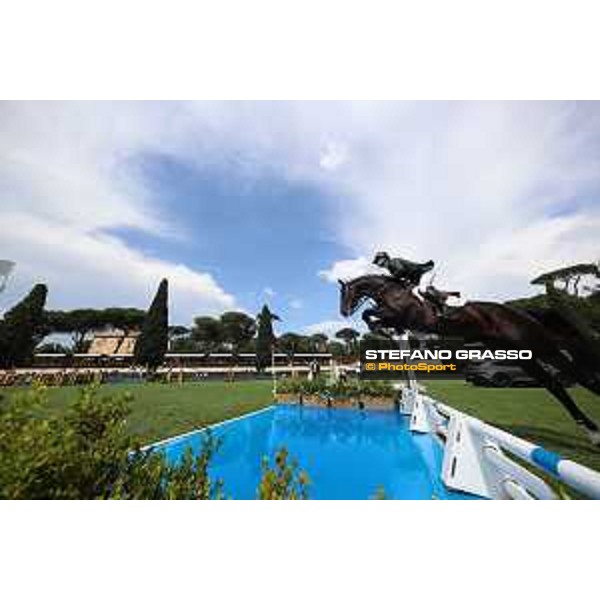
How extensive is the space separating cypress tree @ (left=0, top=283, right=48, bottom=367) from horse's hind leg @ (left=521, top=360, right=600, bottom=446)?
6417 millimetres

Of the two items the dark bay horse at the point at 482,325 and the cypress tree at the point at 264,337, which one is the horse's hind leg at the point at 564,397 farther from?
the cypress tree at the point at 264,337

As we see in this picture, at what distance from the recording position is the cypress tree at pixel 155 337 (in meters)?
10.5

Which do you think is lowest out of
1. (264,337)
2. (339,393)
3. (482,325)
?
(339,393)

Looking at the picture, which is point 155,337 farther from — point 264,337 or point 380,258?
point 380,258

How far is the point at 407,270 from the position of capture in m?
4.67

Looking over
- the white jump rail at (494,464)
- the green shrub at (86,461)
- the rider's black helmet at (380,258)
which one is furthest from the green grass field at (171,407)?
the white jump rail at (494,464)

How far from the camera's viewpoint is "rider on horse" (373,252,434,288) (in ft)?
15.3

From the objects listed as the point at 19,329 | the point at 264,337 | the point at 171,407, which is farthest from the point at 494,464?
the point at 264,337

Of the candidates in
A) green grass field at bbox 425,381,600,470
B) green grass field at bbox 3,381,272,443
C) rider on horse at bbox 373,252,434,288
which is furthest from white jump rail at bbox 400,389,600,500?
green grass field at bbox 3,381,272,443

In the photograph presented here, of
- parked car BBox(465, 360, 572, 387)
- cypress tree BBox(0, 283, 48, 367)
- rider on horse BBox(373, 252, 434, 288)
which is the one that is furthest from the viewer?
parked car BBox(465, 360, 572, 387)

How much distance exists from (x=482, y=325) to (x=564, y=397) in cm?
102

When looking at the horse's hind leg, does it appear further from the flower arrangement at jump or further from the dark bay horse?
the flower arrangement at jump
